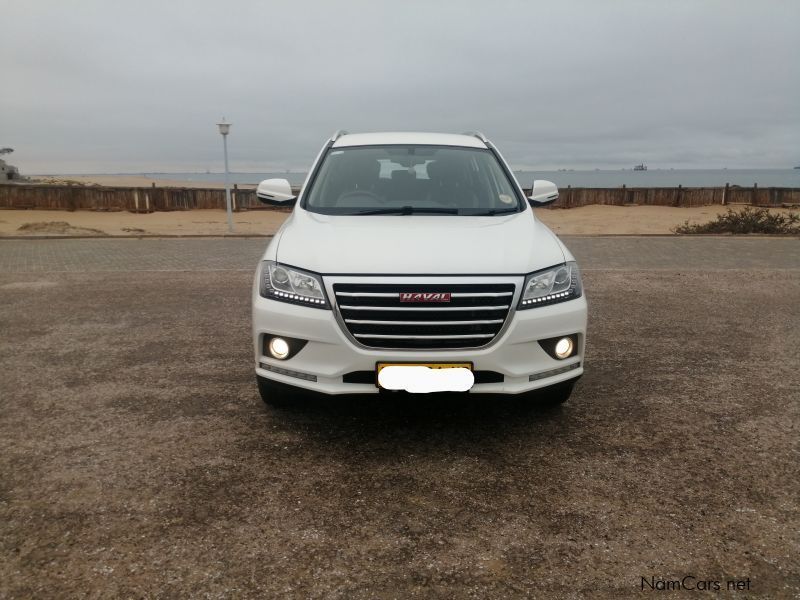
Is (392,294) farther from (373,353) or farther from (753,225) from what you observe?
(753,225)

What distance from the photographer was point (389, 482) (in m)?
3.02

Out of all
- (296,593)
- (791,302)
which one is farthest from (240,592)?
(791,302)

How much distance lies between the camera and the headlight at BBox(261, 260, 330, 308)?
3217 millimetres

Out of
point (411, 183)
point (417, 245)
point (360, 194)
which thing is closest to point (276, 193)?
point (360, 194)

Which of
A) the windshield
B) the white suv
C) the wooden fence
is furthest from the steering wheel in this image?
the wooden fence

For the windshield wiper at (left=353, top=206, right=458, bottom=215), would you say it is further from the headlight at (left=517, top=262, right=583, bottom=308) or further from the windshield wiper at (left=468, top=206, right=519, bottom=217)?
the headlight at (left=517, top=262, right=583, bottom=308)

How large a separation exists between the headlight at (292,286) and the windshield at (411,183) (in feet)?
2.94

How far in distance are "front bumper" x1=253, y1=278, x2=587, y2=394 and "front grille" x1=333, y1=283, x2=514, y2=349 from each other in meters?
0.05

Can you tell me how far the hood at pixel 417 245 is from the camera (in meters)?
3.21

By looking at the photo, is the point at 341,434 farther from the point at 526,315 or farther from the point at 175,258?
the point at 175,258

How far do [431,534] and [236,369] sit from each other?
270cm

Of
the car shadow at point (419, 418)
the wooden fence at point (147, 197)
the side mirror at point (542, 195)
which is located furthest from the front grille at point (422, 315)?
the wooden fence at point (147, 197)

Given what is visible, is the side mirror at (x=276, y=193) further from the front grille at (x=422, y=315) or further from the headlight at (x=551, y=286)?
the headlight at (x=551, y=286)

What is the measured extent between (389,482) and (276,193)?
8.92 ft
